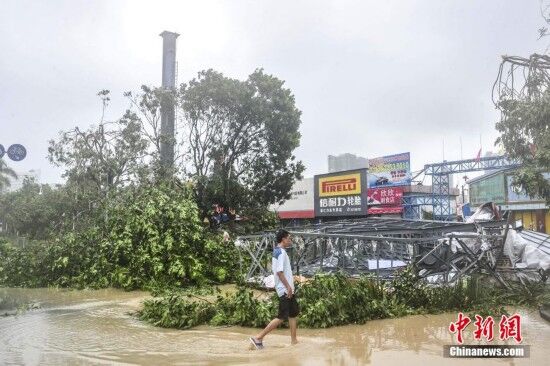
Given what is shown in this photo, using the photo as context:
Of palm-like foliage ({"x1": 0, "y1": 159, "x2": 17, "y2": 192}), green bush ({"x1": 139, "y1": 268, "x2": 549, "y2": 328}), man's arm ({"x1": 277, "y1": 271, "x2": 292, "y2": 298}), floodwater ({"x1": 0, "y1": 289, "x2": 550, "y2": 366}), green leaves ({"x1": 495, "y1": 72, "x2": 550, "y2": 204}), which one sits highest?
palm-like foliage ({"x1": 0, "y1": 159, "x2": 17, "y2": 192})

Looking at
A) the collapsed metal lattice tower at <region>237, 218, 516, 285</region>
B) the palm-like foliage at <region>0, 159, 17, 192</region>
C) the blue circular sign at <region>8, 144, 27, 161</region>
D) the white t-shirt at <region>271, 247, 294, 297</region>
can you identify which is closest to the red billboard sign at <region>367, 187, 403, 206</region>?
the collapsed metal lattice tower at <region>237, 218, 516, 285</region>

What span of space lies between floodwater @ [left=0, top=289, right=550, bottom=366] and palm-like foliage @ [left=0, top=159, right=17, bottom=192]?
36578mm

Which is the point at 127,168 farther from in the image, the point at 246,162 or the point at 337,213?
the point at 337,213

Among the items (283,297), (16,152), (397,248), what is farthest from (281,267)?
(16,152)

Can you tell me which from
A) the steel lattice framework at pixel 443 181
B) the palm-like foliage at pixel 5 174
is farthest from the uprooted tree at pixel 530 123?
the palm-like foliage at pixel 5 174

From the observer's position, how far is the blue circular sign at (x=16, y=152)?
12.9m

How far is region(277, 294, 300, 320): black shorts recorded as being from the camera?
662 centimetres

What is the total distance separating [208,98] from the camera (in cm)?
2122

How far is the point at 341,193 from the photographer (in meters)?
34.4

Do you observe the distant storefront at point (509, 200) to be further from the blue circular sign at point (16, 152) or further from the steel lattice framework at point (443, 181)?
the blue circular sign at point (16, 152)

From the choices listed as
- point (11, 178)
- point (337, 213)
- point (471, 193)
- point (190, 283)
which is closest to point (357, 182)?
point (337, 213)

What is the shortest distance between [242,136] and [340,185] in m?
13.6

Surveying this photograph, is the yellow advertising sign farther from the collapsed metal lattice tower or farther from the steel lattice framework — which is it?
the collapsed metal lattice tower

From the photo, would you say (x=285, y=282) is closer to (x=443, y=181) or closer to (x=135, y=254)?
(x=135, y=254)
